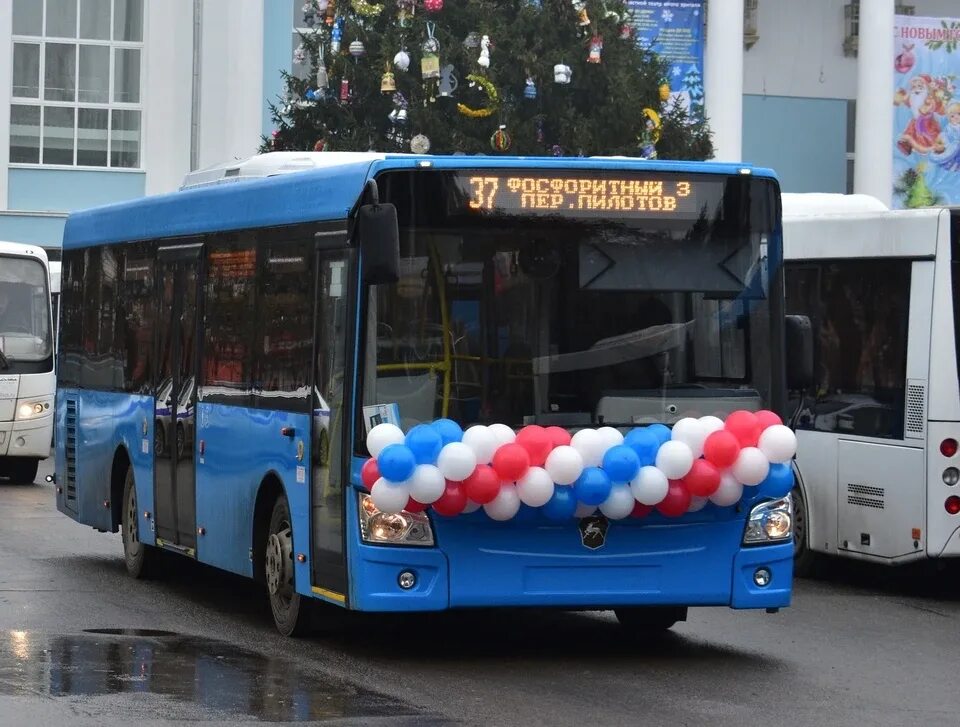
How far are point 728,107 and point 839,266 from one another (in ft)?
105

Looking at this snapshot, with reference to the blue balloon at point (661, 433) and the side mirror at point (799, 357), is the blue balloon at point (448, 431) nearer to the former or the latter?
the blue balloon at point (661, 433)

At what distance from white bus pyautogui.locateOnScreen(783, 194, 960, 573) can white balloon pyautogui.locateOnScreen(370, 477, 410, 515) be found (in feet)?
16.8

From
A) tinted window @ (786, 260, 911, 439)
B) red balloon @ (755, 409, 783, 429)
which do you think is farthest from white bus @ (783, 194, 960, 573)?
red balloon @ (755, 409, 783, 429)

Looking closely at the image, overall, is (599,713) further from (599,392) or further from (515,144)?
(515,144)

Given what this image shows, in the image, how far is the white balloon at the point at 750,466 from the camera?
33.3 ft

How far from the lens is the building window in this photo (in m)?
48.4

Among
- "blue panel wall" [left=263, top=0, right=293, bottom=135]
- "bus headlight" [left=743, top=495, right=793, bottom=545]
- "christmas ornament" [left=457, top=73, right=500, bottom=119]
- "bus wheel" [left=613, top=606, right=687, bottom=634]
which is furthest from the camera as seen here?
"blue panel wall" [left=263, top=0, right=293, bottom=135]

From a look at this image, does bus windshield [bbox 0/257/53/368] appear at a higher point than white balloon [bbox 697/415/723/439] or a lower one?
higher

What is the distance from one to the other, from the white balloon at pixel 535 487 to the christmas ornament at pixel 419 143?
20654 millimetres

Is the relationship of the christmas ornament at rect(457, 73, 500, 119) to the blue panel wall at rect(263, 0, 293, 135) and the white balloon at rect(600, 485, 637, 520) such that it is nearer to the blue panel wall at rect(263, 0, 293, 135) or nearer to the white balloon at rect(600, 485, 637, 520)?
the blue panel wall at rect(263, 0, 293, 135)

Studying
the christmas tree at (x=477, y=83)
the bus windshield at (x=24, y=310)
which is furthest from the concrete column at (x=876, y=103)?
the bus windshield at (x=24, y=310)

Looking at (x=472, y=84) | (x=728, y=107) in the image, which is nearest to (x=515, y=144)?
(x=472, y=84)

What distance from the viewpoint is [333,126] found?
107 ft

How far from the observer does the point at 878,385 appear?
14.5 m
